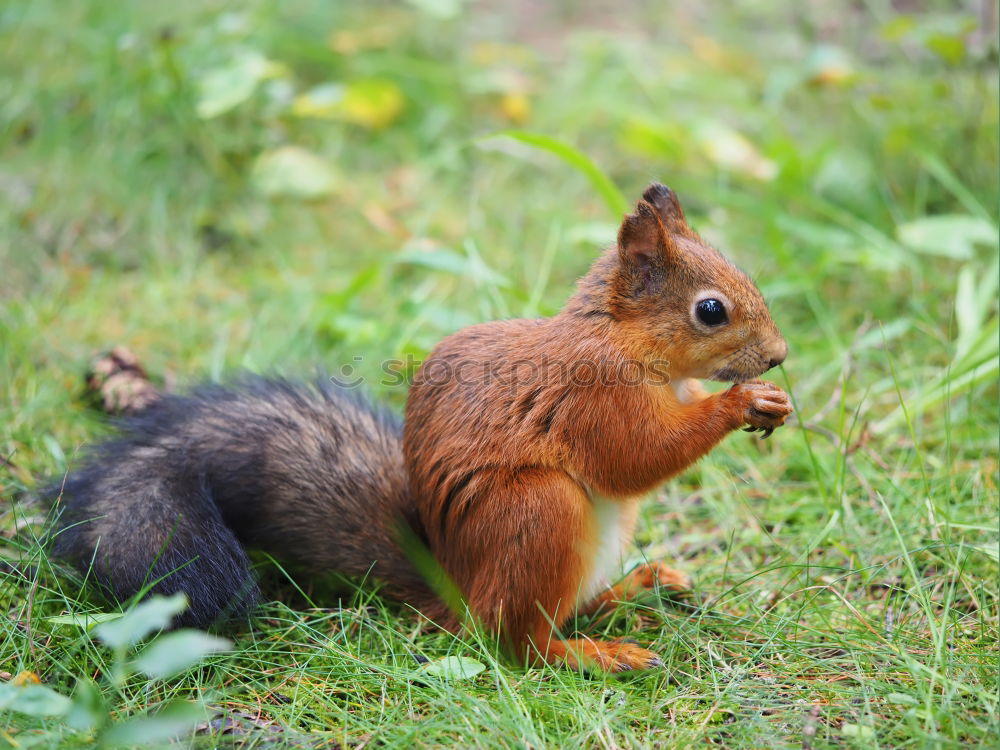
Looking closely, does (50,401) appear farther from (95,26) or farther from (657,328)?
(95,26)

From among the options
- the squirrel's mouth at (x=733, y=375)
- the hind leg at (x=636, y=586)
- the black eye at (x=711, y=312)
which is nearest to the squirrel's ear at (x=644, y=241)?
the black eye at (x=711, y=312)

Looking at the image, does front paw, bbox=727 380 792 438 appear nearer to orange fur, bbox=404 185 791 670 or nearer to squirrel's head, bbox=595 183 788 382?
orange fur, bbox=404 185 791 670

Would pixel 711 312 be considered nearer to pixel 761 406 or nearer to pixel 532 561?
pixel 761 406

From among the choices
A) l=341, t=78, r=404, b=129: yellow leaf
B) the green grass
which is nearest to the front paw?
the green grass

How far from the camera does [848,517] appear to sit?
91.6 inches

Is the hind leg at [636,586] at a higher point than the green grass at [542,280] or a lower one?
lower

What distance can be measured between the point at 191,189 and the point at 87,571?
8.22ft

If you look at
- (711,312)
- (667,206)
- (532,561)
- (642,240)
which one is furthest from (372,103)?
(532,561)

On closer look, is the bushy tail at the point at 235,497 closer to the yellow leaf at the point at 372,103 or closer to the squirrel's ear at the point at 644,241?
the squirrel's ear at the point at 644,241

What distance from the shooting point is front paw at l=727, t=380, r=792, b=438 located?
1.90 meters

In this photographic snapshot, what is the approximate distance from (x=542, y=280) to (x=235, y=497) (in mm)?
1332

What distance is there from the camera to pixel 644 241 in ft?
6.53

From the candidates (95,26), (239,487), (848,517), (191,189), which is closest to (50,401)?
(239,487)

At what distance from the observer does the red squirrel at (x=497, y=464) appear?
1.87 meters
